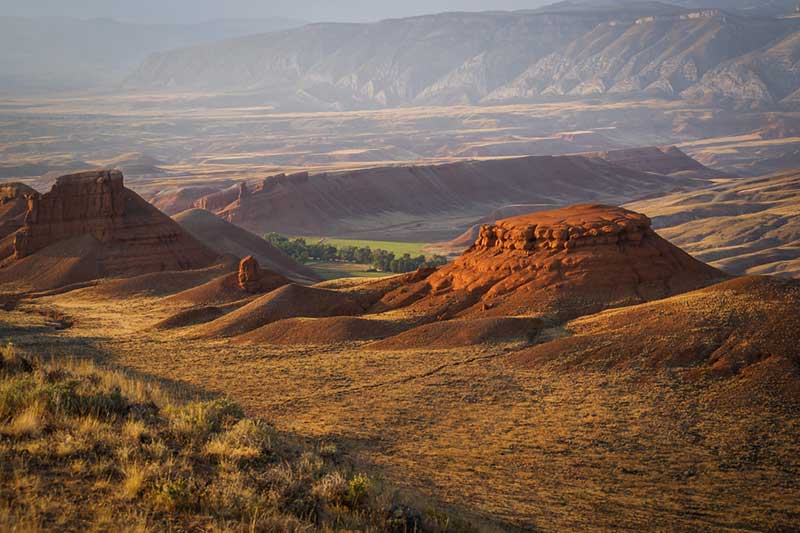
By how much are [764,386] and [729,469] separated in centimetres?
403

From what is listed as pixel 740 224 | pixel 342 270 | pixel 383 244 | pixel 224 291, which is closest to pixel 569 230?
pixel 224 291

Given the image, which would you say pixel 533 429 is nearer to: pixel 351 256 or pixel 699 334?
pixel 699 334

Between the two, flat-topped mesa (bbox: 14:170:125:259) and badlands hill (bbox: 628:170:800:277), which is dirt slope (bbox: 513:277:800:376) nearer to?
flat-topped mesa (bbox: 14:170:125:259)

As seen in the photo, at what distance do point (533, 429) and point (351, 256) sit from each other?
57.0 m

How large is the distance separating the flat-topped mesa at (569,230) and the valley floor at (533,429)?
6.99 metres

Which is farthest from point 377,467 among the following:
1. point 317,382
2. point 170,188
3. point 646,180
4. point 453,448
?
point 646,180

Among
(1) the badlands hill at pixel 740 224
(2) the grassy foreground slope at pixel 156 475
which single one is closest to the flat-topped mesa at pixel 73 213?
(2) the grassy foreground slope at pixel 156 475

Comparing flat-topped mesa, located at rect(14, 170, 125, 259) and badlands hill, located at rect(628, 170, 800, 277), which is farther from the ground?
flat-topped mesa, located at rect(14, 170, 125, 259)

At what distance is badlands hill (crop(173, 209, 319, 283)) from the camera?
58.8 m

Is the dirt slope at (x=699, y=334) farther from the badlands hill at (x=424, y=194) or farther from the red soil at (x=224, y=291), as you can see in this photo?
the badlands hill at (x=424, y=194)

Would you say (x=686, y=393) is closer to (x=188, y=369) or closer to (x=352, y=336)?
(x=352, y=336)

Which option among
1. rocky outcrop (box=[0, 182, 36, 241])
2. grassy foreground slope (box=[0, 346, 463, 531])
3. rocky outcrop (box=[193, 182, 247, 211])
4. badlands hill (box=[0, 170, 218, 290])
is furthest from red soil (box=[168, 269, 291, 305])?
rocky outcrop (box=[193, 182, 247, 211])

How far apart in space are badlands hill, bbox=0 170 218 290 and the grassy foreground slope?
36.1 metres

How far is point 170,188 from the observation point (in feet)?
369
